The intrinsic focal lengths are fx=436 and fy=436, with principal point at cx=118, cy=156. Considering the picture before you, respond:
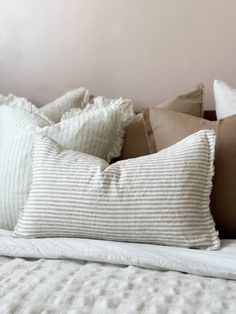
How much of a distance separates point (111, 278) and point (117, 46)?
1173 millimetres

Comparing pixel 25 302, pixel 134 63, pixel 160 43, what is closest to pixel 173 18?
pixel 160 43

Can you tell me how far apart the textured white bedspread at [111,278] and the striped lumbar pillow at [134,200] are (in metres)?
0.04

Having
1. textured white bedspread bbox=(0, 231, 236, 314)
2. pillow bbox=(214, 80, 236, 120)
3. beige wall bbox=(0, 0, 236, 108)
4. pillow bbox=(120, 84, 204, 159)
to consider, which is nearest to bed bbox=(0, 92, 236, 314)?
textured white bedspread bbox=(0, 231, 236, 314)

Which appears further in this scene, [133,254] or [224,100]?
[224,100]

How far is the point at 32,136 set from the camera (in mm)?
1333

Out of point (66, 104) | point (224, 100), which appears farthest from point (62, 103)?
point (224, 100)

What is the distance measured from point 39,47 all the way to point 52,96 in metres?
0.22

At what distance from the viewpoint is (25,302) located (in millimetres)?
771

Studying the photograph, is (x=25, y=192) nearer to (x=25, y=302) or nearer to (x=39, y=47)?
(x=25, y=302)

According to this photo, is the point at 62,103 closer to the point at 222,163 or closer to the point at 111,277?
the point at 222,163

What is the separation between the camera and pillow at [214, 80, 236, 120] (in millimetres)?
1412

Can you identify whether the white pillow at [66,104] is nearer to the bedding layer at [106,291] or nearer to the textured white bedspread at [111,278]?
the textured white bedspread at [111,278]

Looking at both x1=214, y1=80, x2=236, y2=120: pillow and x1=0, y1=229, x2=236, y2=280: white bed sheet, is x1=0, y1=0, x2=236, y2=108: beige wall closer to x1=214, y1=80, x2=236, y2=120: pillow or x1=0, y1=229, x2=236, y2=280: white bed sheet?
x1=214, y1=80, x2=236, y2=120: pillow

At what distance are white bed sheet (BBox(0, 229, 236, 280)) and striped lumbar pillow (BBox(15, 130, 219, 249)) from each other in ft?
0.11
